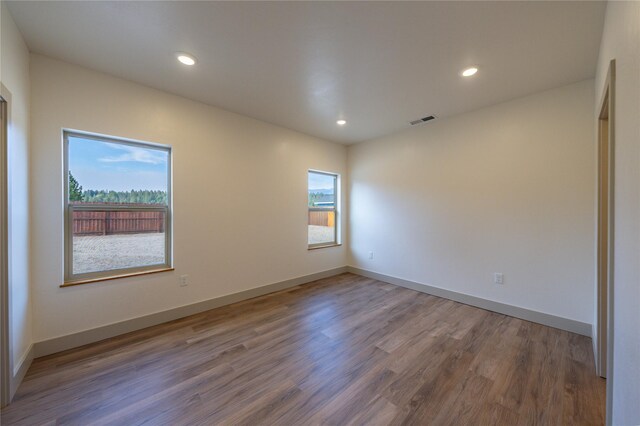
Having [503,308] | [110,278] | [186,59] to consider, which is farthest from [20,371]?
[503,308]

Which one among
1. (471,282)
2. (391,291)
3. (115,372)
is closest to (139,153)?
(115,372)

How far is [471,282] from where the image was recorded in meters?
3.29

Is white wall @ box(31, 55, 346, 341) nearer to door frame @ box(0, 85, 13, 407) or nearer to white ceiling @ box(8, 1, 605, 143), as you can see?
white ceiling @ box(8, 1, 605, 143)

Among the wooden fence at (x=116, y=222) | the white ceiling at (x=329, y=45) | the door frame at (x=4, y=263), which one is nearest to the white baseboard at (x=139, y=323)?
the door frame at (x=4, y=263)

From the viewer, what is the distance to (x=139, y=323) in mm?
2594

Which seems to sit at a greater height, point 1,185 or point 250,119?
point 250,119

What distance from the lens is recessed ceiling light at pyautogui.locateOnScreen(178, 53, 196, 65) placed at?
212 cm

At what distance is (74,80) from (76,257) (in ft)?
5.47

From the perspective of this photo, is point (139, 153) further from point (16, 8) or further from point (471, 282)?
point (471, 282)

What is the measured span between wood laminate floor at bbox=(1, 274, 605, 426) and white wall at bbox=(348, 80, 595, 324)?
0.59 m

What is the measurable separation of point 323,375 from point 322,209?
3.09 metres

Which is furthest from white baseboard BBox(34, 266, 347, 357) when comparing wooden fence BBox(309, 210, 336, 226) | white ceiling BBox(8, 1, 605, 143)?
white ceiling BBox(8, 1, 605, 143)

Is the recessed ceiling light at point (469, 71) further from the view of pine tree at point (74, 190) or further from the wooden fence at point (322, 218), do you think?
the view of pine tree at point (74, 190)

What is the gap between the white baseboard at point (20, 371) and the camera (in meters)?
1.66
